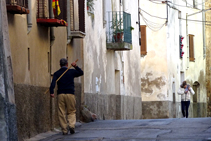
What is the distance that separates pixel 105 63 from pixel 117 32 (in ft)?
5.31

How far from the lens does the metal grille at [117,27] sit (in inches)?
916

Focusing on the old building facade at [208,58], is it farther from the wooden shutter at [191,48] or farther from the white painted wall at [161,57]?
the white painted wall at [161,57]

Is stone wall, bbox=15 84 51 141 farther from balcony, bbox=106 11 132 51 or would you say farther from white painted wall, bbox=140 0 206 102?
white painted wall, bbox=140 0 206 102

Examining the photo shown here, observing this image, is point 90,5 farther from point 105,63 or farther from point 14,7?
point 14,7

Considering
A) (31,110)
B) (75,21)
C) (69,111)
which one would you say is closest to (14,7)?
(31,110)

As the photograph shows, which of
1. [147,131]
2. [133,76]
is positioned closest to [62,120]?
[147,131]

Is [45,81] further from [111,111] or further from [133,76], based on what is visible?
[133,76]

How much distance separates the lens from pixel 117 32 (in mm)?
23266

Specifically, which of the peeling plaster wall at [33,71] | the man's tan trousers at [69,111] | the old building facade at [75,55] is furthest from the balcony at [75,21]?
the man's tan trousers at [69,111]

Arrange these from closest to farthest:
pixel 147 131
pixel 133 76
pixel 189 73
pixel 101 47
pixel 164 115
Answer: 1. pixel 147 131
2. pixel 101 47
3. pixel 133 76
4. pixel 164 115
5. pixel 189 73

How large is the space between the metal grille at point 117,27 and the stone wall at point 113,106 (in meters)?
2.48

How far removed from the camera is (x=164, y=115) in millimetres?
33031

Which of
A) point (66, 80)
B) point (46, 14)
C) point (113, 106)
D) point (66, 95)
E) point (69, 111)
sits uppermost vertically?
point (46, 14)

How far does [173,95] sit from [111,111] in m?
12.9
